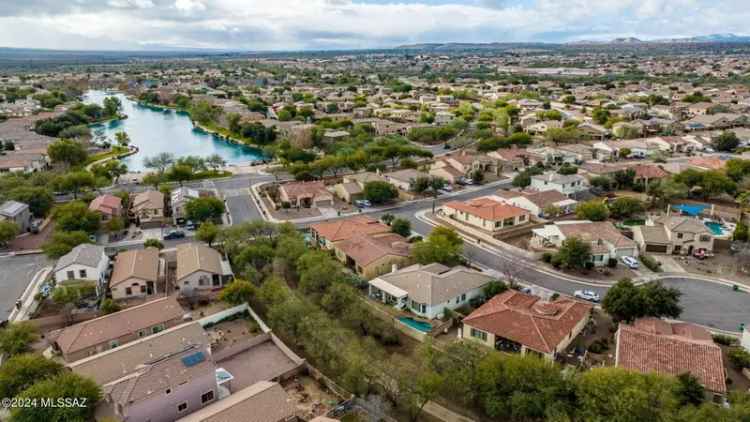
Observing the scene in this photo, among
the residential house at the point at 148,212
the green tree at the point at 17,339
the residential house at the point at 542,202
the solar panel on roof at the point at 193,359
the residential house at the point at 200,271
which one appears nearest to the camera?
the solar panel on roof at the point at 193,359

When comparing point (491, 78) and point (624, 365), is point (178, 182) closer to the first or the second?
point (624, 365)

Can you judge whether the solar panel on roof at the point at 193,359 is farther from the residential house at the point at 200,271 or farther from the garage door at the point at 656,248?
the garage door at the point at 656,248

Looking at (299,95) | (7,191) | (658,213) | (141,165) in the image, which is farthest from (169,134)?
(658,213)

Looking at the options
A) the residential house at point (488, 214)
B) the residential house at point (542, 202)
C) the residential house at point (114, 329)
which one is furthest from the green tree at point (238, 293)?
the residential house at point (542, 202)

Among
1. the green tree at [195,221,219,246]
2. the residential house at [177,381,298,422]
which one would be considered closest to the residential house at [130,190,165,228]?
the green tree at [195,221,219,246]

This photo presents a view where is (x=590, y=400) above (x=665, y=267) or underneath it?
above

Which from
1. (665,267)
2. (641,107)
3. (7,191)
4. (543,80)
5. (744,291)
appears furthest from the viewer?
(543,80)

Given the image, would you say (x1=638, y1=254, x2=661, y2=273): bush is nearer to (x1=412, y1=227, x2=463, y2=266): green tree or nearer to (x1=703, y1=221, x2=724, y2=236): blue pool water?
(x1=703, y1=221, x2=724, y2=236): blue pool water
